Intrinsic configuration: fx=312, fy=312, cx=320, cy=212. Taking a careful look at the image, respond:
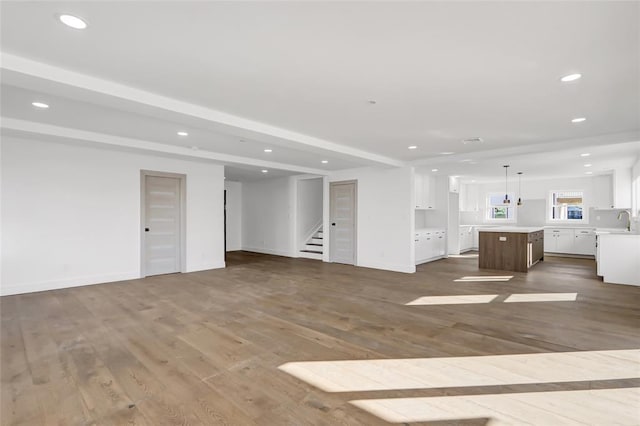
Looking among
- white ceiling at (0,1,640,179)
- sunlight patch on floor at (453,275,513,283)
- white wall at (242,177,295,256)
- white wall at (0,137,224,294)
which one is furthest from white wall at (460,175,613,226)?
white wall at (0,137,224,294)

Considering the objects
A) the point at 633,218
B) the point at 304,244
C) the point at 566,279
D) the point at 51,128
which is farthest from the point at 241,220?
the point at 633,218

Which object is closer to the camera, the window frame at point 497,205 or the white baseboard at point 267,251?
the white baseboard at point 267,251

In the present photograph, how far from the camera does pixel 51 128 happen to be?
4508mm

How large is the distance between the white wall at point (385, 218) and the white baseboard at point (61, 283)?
5102 mm

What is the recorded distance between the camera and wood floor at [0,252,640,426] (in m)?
2.12

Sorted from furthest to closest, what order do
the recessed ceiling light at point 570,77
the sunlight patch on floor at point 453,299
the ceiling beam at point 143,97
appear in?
the sunlight patch on floor at point 453,299 < the recessed ceiling light at point 570,77 < the ceiling beam at point 143,97

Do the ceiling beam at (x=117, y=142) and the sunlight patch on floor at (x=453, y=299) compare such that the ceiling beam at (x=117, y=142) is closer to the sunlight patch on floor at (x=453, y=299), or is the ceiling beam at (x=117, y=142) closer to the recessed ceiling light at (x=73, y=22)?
the recessed ceiling light at (x=73, y=22)

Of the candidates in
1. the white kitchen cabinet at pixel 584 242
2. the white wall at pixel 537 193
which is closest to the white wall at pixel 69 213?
the white wall at pixel 537 193

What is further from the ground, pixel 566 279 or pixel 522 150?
pixel 522 150

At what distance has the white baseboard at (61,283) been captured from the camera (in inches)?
193

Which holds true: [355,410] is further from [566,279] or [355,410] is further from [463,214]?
[463,214]

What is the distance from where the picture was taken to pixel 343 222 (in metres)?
8.37

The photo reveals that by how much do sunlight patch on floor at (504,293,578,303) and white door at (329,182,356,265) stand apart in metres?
3.84

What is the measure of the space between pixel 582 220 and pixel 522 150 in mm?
6328
